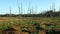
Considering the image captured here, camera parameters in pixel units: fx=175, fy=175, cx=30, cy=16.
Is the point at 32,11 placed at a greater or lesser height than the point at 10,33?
greater

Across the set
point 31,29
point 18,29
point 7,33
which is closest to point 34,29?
point 31,29

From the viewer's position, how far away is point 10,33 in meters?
5.70

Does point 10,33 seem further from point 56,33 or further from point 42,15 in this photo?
point 42,15

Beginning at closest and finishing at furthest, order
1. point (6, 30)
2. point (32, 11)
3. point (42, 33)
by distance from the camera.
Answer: point (42, 33) < point (6, 30) < point (32, 11)

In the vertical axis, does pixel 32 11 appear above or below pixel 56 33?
above

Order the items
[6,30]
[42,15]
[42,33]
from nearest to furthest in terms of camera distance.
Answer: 1. [42,33]
2. [6,30]
3. [42,15]

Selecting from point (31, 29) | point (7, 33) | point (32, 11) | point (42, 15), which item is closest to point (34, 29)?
point (31, 29)

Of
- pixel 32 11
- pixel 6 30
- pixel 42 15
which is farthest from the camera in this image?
pixel 42 15

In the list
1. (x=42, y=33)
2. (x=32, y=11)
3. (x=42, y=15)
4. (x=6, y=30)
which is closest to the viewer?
(x=42, y=33)

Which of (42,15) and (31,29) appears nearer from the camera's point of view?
(31,29)

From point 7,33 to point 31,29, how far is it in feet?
2.68

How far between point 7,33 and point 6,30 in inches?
12.7

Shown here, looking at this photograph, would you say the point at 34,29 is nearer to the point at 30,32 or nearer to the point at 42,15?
the point at 30,32

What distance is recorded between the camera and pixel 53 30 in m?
5.87
